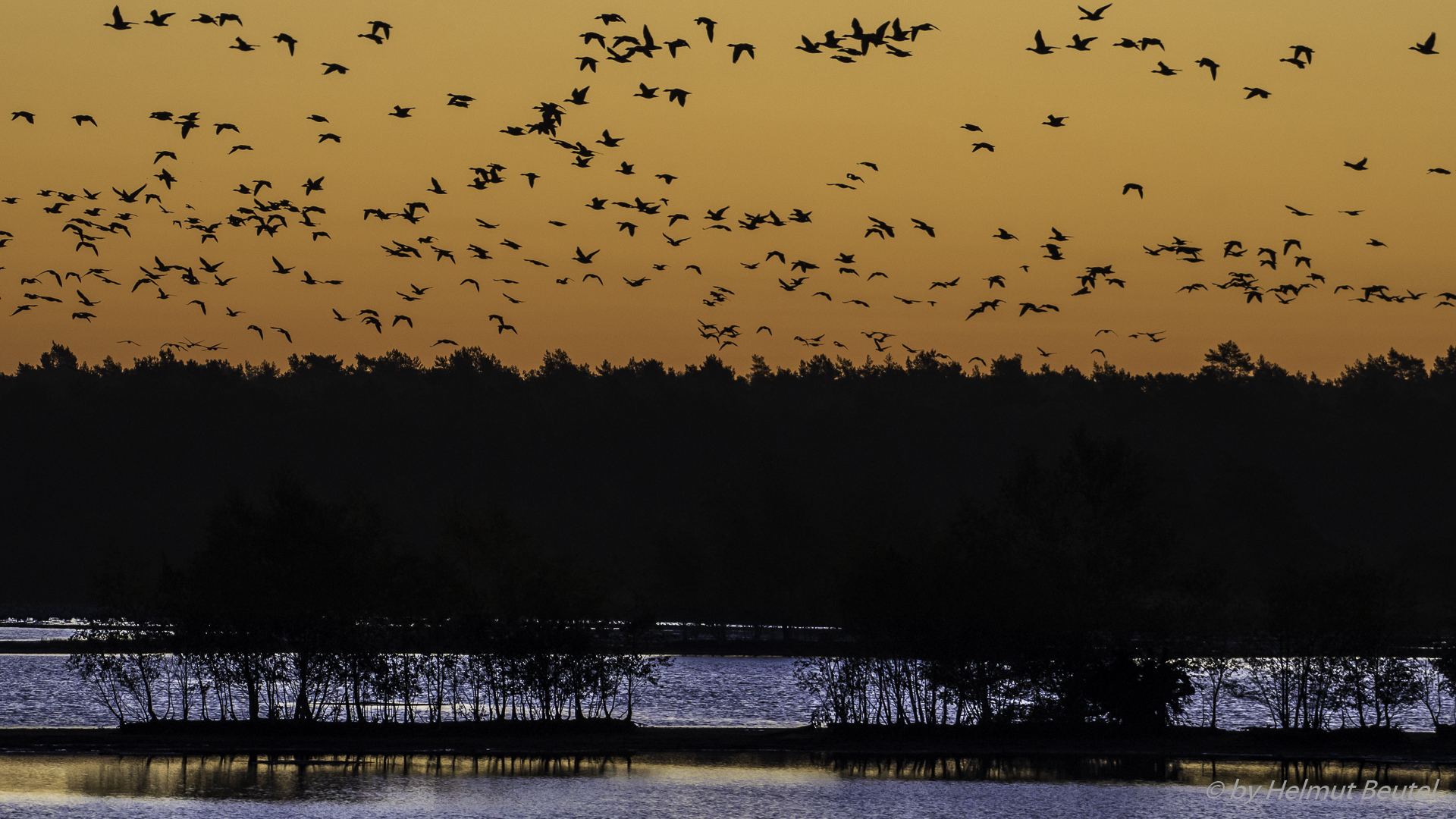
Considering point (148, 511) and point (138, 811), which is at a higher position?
point (148, 511)

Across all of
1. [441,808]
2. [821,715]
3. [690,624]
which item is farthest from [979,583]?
[690,624]

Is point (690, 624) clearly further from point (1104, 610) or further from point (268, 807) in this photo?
point (268, 807)

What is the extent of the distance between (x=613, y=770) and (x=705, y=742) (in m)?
5.79

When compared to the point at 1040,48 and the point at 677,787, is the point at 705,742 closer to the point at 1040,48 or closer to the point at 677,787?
the point at 677,787

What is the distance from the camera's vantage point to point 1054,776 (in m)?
45.2

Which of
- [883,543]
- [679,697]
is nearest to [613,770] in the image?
[883,543]

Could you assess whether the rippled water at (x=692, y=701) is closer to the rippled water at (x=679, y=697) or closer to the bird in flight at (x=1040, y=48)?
the rippled water at (x=679, y=697)

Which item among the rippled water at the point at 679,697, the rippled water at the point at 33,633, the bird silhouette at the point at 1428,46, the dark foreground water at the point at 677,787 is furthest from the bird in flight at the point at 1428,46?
the rippled water at the point at 33,633

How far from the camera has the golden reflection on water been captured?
42.2 m

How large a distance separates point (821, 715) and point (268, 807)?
2174 cm

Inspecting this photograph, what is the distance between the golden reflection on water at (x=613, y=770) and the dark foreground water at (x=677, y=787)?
0.28 feet

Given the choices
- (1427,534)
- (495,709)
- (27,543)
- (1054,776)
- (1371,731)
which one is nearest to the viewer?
(1054,776)

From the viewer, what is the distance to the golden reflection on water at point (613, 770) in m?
42.2

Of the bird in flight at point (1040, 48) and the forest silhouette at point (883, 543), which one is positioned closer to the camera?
the bird in flight at point (1040, 48)
